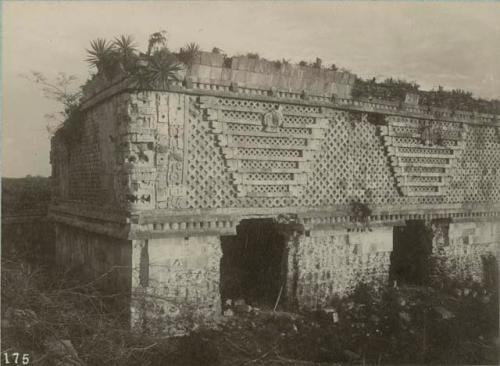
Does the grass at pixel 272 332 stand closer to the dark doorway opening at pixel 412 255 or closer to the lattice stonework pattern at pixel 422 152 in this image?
the dark doorway opening at pixel 412 255

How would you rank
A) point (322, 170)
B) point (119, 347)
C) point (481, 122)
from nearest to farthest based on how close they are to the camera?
point (119, 347) → point (322, 170) → point (481, 122)

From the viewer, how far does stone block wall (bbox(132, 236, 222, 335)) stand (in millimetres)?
7590

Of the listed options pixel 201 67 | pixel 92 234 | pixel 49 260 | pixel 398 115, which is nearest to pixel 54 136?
pixel 49 260

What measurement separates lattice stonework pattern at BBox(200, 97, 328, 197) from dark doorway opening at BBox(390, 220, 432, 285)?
414 centimetres

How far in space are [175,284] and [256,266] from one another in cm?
305

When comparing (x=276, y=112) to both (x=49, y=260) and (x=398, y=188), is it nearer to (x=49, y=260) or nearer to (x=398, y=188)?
(x=398, y=188)

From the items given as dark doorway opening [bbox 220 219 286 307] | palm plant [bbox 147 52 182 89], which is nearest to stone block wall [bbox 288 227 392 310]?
dark doorway opening [bbox 220 219 286 307]

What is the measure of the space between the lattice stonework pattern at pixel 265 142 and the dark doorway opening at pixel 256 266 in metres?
0.97

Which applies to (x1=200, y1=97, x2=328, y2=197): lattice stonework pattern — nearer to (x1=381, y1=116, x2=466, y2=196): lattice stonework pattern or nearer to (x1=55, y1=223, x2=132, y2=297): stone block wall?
(x1=381, y1=116, x2=466, y2=196): lattice stonework pattern

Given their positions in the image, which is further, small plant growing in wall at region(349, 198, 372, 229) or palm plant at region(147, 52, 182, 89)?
small plant growing in wall at region(349, 198, 372, 229)

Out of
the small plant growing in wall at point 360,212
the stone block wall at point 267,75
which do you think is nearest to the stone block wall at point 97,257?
the stone block wall at point 267,75

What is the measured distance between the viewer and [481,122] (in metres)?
12.0

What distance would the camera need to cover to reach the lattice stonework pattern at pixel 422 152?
1054cm

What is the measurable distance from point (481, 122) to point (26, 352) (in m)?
11.3
